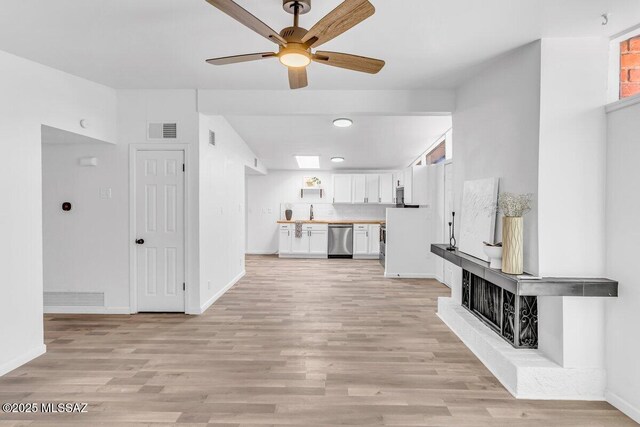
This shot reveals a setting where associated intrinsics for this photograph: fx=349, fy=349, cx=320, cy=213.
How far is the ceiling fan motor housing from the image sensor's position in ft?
7.04

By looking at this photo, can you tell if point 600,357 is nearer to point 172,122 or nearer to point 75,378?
point 75,378

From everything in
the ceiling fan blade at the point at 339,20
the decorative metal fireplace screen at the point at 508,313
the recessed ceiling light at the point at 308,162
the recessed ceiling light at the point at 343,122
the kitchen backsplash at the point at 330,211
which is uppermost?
the recessed ceiling light at the point at 343,122

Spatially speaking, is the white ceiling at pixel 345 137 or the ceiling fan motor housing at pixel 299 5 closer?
the ceiling fan motor housing at pixel 299 5

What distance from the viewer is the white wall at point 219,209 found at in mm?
4316

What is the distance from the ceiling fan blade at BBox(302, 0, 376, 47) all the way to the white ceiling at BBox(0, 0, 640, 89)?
0.37 m

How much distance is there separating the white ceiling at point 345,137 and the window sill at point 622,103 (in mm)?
2951

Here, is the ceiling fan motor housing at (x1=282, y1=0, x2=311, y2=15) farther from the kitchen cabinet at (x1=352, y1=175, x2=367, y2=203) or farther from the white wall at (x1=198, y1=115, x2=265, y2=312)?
the kitchen cabinet at (x1=352, y1=175, x2=367, y2=203)

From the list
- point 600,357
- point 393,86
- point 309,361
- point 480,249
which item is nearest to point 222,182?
point 393,86

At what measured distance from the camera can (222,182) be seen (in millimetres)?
5109

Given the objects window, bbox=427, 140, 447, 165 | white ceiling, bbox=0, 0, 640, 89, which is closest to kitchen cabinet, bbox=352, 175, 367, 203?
window, bbox=427, 140, 447, 165

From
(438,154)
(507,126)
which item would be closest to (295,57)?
(507,126)

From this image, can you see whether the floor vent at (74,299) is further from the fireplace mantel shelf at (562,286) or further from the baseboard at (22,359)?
the fireplace mantel shelf at (562,286)

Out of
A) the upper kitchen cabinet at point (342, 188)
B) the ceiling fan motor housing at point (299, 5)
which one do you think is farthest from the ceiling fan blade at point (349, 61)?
the upper kitchen cabinet at point (342, 188)

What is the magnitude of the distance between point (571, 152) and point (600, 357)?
1481 millimetres
